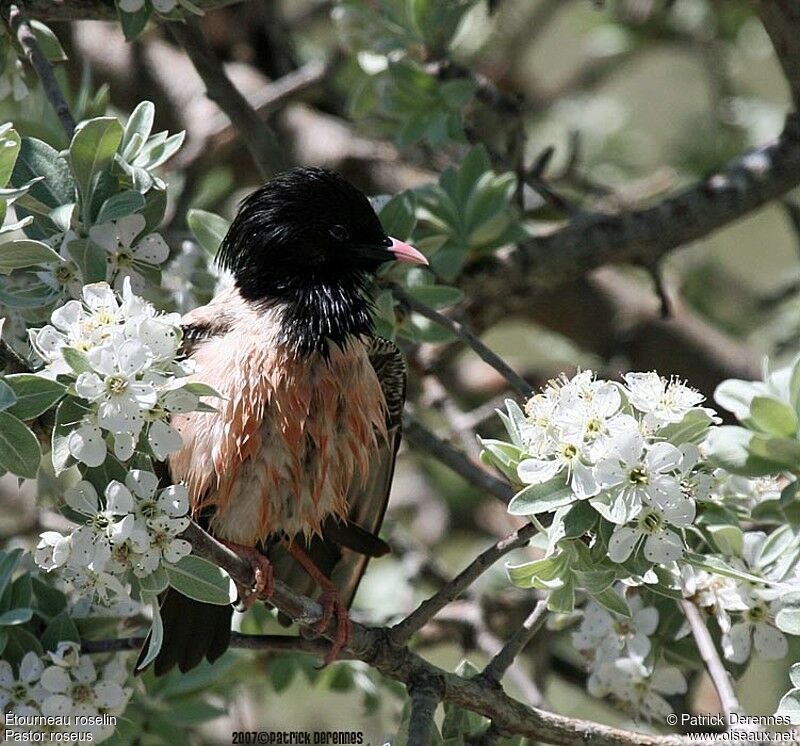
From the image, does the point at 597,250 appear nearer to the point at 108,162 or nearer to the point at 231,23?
the point at 108,162

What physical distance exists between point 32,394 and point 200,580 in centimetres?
59

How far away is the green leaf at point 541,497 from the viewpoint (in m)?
2.62

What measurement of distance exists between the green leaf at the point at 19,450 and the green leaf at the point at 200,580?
42 centimetres

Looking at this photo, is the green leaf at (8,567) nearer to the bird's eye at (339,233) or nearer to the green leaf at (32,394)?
the green leaf at (32,394)

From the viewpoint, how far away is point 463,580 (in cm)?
294

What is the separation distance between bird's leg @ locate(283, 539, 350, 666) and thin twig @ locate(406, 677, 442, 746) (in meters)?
0.29

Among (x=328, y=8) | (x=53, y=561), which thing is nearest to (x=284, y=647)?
(x=53, y=561)

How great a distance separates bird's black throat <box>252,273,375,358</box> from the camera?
3633 millimetres

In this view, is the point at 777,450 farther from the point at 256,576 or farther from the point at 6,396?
the point at 6,396

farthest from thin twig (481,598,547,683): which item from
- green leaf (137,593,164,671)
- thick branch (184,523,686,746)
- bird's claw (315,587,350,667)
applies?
green leaf (137,593,164,671)

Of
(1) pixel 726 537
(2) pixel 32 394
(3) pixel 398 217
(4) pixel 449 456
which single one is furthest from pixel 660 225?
(2) pixel 32 394

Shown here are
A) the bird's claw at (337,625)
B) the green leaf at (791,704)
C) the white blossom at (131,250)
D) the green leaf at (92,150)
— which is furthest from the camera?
the bird's claw at (337,625)

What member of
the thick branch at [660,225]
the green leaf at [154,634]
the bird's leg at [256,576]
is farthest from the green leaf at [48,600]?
the thick branch at [660,225]

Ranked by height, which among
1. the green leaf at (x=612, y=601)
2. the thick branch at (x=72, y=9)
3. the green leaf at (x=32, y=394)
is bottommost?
the green leaf at (x=612, y=601)
